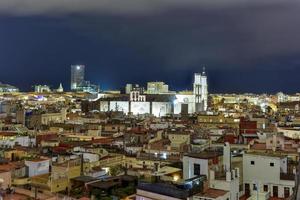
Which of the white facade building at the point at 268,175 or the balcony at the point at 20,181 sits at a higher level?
the white facade building at the point at 268,175

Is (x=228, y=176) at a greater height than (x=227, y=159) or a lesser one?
lesser

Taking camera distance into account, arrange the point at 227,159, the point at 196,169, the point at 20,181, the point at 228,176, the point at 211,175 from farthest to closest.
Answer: the point at 20,181, the point at 196,169, the point at 227,159, the point at 211,175, the point at 228,176

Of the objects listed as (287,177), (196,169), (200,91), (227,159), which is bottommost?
(287,177)

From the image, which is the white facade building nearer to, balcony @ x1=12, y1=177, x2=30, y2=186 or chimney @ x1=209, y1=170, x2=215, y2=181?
chimney @ x1=209, y1=170, x2=215, y2=181

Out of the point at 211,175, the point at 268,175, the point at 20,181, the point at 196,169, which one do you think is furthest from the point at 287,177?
the point at 20,181

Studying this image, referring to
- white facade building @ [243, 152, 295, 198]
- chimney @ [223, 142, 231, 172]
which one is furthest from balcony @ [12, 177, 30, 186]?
white facade building @ [243, 152, 295, 198]

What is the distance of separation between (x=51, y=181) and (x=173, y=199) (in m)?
5.93

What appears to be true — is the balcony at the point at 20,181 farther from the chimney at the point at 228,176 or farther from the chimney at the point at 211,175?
the chimney at the point at 228,176

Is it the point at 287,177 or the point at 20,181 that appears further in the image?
the point at 20,181

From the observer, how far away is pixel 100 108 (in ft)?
302

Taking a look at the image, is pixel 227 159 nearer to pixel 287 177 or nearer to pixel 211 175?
pixel 211 175

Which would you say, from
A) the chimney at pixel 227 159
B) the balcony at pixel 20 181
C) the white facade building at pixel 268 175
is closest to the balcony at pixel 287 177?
the white facade building at pixel 268 175

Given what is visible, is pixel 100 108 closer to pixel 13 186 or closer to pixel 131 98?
pixel 131 98

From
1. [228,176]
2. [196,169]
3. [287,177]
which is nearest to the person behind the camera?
[228,176]
